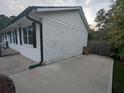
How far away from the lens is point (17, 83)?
3.18 metres

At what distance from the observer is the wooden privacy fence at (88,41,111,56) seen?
9.73 meters

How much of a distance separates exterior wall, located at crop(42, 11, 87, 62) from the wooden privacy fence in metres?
2.88

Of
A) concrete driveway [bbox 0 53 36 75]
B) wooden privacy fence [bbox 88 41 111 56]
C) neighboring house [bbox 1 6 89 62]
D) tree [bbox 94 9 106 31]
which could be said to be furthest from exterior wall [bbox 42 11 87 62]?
tree [bbox 94 9 106 31]

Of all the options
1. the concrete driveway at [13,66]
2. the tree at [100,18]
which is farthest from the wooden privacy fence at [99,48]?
the tree at [100,18]

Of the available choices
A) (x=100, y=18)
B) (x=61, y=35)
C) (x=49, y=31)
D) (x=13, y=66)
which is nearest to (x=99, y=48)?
(x=61, y=35)

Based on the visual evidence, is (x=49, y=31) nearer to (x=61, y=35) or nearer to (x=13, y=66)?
(x=61, y=35)

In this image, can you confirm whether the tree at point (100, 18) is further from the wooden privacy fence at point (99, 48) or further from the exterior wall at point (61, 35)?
the exterior wall at point (61, 35)

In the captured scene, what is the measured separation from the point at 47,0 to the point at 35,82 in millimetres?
7896

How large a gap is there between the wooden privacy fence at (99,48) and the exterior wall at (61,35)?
9.44 ft

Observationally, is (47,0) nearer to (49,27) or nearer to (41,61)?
(49,27)

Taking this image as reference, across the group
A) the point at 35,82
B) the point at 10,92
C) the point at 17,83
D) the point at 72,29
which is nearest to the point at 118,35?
the point at 35,82

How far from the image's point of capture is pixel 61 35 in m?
6.59

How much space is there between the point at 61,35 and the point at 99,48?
589cm

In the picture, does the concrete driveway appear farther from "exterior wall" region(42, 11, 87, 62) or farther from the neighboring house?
"exterior wall" region(42, 11, 87, 62)
